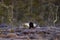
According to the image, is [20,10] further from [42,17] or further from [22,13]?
[42,17]

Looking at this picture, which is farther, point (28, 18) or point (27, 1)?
point (27, 1)

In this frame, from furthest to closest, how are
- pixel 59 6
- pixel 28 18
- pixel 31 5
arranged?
pixel 31 5
pixel 59 6
pixel 28 18

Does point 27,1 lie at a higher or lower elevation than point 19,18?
higher

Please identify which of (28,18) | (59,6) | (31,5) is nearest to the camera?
(28,18)

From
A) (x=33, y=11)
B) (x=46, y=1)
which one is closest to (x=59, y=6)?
(x=46, y=1)

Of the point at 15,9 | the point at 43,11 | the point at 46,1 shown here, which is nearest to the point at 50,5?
the point at 46,1

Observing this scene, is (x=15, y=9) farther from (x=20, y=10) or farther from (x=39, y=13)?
(x=39, y=13)

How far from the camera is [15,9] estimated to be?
58.4 feet

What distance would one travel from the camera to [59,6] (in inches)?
660

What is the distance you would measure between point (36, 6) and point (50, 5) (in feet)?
8.65

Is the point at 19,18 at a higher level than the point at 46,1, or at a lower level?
lower

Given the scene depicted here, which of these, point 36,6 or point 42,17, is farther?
point 36,6

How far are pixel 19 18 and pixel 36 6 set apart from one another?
2149 mm

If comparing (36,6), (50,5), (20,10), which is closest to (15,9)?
(20,10)
